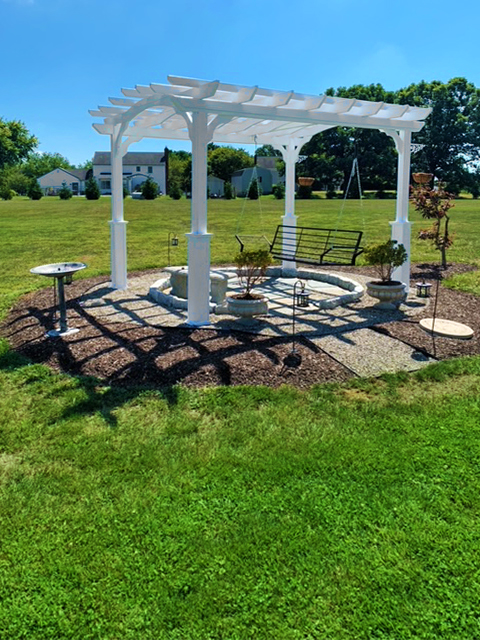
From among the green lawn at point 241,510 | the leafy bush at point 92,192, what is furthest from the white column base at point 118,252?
the leafy bush at point 92,192

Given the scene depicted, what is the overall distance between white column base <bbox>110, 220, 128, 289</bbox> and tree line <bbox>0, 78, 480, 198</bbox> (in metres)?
32.3

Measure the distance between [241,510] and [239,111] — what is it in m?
5.05

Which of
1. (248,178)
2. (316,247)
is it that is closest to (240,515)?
(316,247)

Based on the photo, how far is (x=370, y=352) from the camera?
5.56 m

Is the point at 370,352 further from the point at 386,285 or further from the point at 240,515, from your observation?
the point at 240,515

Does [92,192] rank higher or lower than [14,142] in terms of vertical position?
lower

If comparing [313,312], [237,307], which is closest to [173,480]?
[237,307]

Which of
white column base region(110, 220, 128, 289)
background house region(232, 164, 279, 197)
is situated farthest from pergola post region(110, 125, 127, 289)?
background house region(232, 164, 279, 197)

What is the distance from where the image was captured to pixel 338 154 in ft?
143

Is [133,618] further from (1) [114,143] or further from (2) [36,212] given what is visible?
(2) [36,212]

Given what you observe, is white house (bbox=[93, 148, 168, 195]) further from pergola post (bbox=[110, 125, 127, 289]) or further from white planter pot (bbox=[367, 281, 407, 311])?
white planter pot (bbox=[367, 281, 407, 311])

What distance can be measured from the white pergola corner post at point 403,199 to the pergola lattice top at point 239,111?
0.72ft

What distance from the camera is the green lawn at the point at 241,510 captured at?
7.10ft

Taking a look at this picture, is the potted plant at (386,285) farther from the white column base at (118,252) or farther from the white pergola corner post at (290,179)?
the white column base at (118,252)
